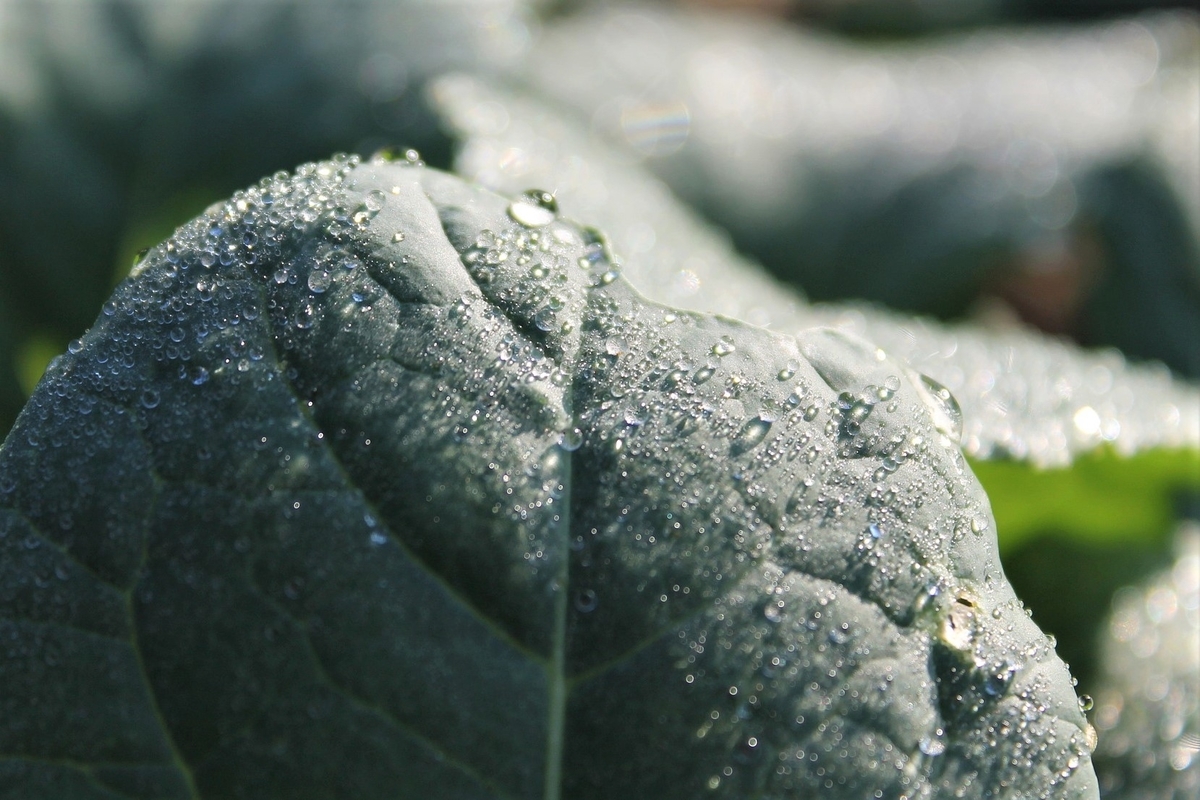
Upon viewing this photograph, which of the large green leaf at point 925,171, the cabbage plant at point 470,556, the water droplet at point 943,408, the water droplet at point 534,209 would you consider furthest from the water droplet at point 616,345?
the large green leaf at point 925,171

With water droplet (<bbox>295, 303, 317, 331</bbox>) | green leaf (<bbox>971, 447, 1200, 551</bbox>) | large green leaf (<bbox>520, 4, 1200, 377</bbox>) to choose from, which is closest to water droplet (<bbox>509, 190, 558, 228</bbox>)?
water droplet (<bbox>295, 303, 317, 331</bbox>)

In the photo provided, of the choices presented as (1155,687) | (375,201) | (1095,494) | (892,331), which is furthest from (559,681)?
(1155,687)

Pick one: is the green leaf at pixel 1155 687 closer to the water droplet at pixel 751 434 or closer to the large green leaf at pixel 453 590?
the large green leaf at pixel 453 590

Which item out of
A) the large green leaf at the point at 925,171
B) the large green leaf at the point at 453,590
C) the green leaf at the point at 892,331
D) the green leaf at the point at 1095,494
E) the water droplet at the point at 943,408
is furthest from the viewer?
the large green leaf at the point at 925,171

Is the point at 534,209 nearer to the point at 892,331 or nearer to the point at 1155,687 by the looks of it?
the point at 892,331

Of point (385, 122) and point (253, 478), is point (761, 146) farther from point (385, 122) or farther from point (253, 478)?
point (253, 478)

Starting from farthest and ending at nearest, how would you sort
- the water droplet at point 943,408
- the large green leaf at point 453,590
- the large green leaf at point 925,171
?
the large green leaf at point 925,171
the water droplet at point 943,408
the large green leaf at point 453,590

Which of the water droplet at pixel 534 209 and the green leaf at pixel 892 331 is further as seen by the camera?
the green leaf at pixel 892 331

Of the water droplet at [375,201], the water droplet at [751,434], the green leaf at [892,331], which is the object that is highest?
the water droplet at [375,201]
